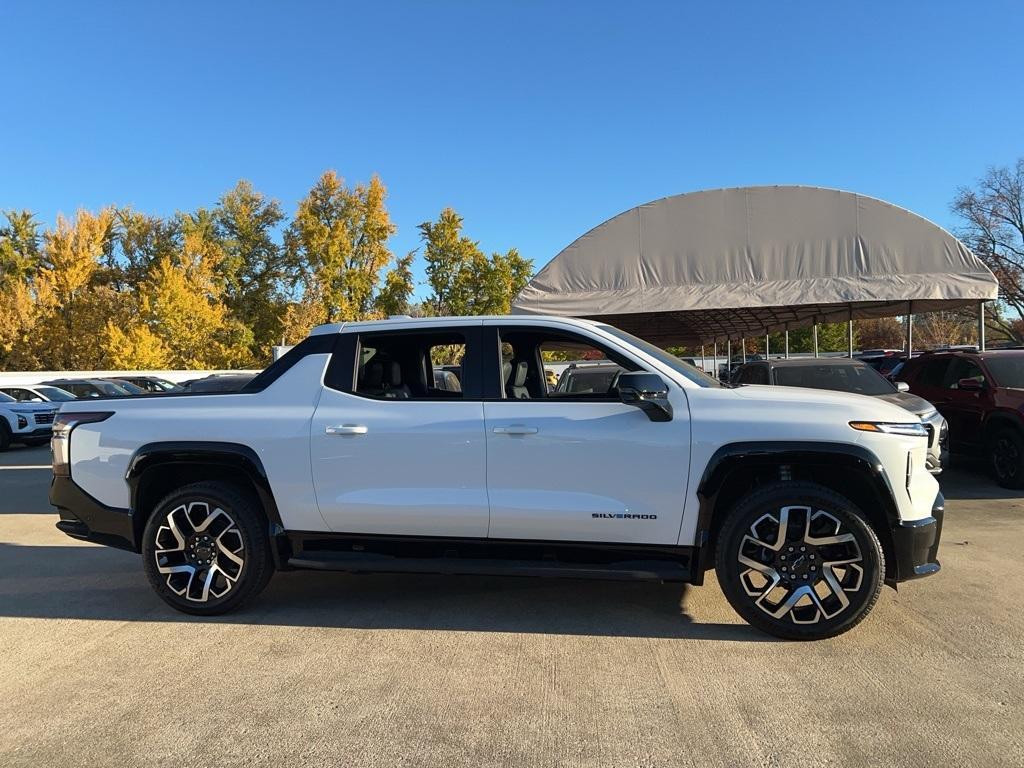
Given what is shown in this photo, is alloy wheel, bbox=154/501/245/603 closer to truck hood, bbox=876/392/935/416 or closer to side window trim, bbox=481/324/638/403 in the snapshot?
side window trim, bbox=481/324/638/403

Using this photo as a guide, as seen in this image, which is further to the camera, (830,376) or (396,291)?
(396,291)

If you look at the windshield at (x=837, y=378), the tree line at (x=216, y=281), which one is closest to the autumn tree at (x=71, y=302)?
the tree line at (x=216, y=281)

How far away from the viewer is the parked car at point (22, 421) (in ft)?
50.4

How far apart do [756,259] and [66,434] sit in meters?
9.72

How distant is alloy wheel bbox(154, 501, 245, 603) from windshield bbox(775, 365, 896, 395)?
20.5 feet

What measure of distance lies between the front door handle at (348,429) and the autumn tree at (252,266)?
36950 millimetres

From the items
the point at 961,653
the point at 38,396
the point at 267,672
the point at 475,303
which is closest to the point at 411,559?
the point at 267,672

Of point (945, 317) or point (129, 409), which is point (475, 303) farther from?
point (945, 317)

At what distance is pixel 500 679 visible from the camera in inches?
133

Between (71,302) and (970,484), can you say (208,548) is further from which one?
(71,302)

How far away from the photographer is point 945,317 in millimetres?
62750

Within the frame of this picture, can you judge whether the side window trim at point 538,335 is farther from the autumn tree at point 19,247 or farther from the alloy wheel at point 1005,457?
the autumn tree at point 19,247

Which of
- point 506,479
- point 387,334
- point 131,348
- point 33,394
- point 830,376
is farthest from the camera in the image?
point 131,348

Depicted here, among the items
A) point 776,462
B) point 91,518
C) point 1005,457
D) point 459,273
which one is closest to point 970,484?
point 1005,457
